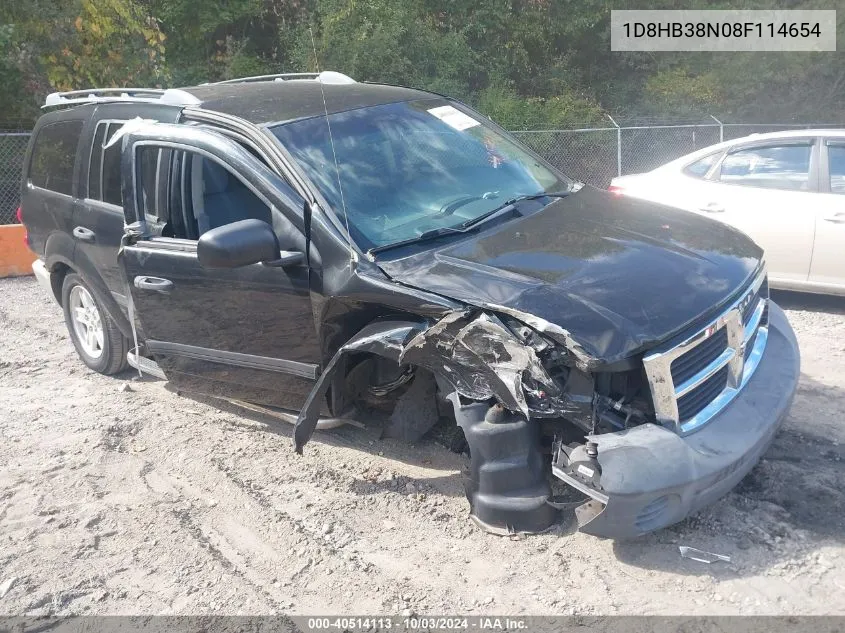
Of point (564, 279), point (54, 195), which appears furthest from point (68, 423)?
point (564, 279)

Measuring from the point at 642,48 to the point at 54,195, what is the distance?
15665 mm

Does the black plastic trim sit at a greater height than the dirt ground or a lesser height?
greater

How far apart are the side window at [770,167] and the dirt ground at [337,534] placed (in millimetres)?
2249

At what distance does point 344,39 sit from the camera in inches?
582

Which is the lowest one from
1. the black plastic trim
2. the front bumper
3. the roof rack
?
the front bumper

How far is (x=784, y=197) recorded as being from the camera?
22.4 feet

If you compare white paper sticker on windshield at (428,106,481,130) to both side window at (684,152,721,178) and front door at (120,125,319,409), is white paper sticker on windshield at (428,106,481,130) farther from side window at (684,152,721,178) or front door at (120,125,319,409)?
side window at (684,152,721,178)

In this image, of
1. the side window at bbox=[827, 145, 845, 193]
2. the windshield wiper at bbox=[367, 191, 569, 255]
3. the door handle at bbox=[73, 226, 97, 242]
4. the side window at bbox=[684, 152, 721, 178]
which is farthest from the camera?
the side window at bbox=[684, 152, 721, 178]

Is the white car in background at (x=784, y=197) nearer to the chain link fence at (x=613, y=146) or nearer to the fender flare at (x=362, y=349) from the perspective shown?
the fender flare at (x=362, y=349)

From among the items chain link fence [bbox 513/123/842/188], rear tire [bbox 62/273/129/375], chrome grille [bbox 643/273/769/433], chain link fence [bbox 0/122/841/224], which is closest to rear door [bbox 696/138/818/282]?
chrome grille [bbox 643/273/769/433]

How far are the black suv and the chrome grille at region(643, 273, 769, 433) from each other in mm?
12

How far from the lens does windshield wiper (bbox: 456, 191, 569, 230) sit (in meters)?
4.07

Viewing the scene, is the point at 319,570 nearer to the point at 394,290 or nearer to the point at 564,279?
the point at 394,290

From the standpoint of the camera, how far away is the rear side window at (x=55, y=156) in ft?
18.6
